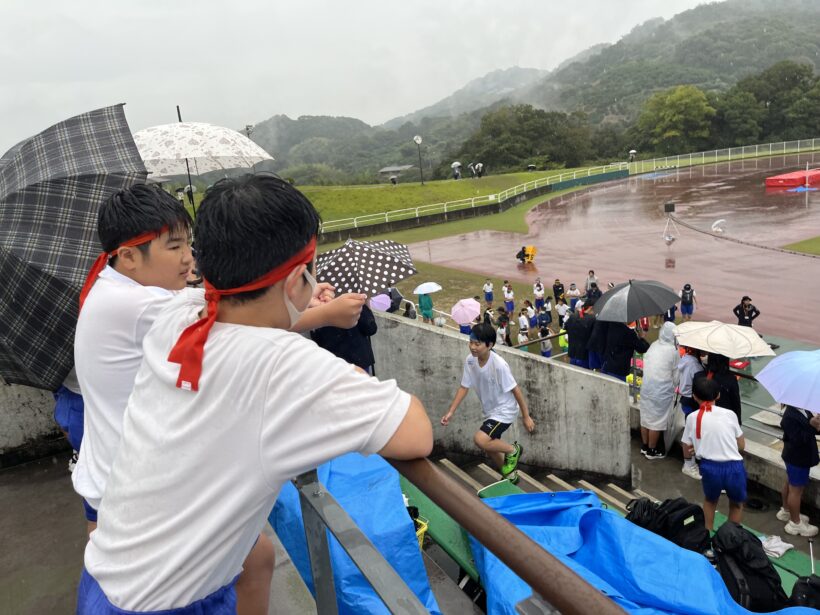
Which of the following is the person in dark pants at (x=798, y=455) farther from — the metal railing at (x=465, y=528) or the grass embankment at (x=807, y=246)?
the grass embankment at (x=807, y=246)

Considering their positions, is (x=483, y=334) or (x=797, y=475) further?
(x=797, y=475)

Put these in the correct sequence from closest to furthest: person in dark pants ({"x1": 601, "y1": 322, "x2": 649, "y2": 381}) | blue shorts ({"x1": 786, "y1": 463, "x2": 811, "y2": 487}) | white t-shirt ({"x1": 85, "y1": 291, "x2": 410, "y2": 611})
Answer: white t-shirt ({"x1": 85, "y1": 291, "x2": 410, "y2": 611})
blue shorts ({"x1": 786, "y1": 463, "x2": 811, "y2": 487})
person in dark pants ({"x1": 601, "y1": 322, "x2": 649, "y2": 381})

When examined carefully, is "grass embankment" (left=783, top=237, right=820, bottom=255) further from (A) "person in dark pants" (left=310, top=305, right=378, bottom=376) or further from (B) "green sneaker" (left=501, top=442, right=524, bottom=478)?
(A) "person in dark pants" (left=310, top=305, right=378, bottom=376)

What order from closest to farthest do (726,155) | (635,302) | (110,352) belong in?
(110,352), (635,302), (726,155)

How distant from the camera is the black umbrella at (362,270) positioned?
5.56 meters

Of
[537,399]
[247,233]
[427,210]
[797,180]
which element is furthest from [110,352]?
[797,180]

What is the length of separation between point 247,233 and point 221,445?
0.42m

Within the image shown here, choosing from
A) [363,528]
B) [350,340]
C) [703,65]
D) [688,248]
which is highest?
[703,65]

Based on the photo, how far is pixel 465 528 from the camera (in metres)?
1.08

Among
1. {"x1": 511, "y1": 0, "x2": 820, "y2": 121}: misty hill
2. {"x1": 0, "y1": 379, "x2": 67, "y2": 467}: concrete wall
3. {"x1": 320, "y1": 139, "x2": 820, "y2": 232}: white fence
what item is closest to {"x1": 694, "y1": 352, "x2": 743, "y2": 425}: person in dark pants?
{"x1": 0, "y1": 379, "x2": 67, "y2": 467}: concrete wall

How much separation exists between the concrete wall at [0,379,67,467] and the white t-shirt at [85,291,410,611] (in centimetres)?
396

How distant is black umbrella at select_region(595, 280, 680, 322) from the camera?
7276 mm

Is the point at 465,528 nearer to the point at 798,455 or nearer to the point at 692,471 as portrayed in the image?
the point at 798,455

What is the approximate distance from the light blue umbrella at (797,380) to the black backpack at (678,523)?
154cm
